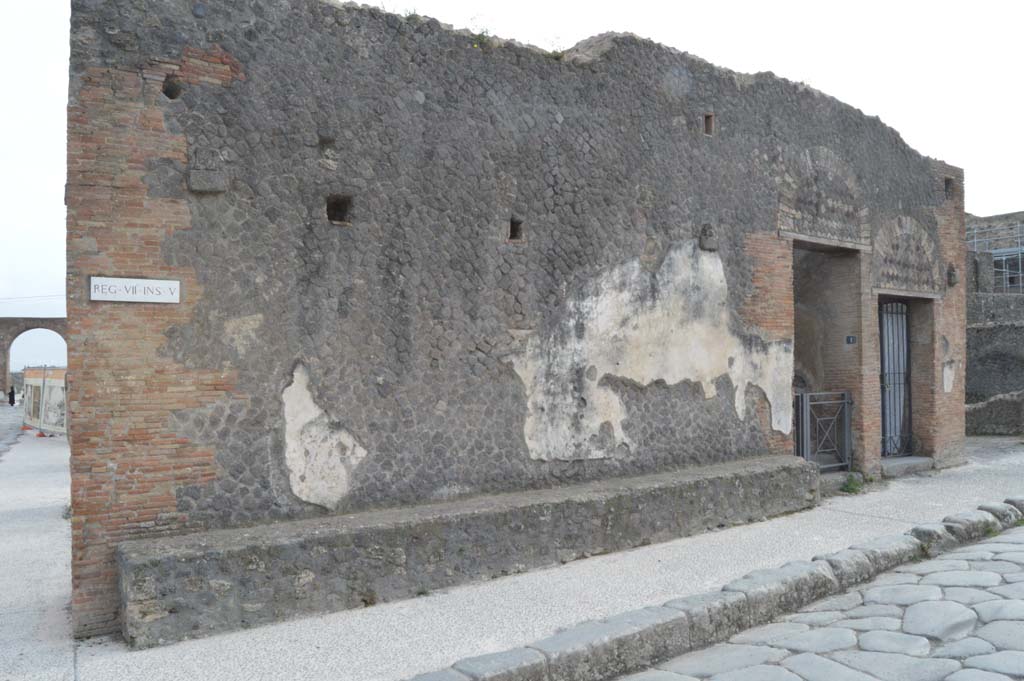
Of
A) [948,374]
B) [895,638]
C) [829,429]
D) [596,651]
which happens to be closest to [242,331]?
[596,651]

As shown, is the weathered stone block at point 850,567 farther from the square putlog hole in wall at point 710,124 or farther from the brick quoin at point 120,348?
the square putlog hole in wall at point 710,124

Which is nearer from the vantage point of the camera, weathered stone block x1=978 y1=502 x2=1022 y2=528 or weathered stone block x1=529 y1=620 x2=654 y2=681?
weathered stone block x1=529 y1=620 x2=654 y2=681

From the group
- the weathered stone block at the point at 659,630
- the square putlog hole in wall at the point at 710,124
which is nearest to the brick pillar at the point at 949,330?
the square putlog hole in wall at the point at 710,124

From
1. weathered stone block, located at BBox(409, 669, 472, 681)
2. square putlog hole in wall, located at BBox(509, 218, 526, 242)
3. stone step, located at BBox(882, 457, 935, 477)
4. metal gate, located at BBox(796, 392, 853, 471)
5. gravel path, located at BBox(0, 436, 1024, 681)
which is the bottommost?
gravel path, located at BBox(0, 436, 1024, 681)

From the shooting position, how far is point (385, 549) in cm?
480

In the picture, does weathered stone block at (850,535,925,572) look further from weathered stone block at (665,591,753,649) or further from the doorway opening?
the doorway opening

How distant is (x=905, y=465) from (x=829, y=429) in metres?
1.35

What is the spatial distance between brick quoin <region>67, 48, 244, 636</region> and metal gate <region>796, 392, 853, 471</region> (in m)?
6.73

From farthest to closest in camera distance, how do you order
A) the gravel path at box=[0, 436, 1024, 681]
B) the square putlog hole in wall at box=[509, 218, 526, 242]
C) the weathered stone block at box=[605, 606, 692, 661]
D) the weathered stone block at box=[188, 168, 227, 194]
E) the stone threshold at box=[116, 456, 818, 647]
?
the square putlog hole in wall at box=[509, 218, 526, 242] < the weathered stone block at box=[188, 168, 227, 194] < the stone threshold at box=[116, 456, 818, 647] < the gravel path at box=[0, 436, 1024, 681] < the weathered stone block at box=[605, 606, 692, 661]

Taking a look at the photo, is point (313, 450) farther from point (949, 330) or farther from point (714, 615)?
point (949, 330)

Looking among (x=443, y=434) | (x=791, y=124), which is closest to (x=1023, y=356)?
(x=791, y=124)

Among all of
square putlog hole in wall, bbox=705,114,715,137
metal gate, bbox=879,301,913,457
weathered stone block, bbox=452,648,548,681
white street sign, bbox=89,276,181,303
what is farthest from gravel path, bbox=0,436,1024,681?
square putlog hole in wall, bbox=705,114,715,137

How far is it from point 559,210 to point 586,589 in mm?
2927

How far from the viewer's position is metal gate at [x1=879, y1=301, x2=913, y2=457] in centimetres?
1044
